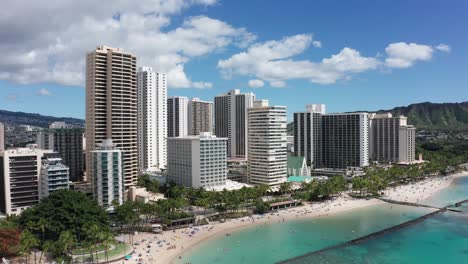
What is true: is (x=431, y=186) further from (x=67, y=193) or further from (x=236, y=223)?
(x=67, y=193)

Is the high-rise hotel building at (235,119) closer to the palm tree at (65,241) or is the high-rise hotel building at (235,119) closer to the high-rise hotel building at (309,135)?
the high-rise hotel building at (309,135)

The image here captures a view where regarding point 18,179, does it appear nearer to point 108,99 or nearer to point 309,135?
point 108,99

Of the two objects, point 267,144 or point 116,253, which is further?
point 267,144

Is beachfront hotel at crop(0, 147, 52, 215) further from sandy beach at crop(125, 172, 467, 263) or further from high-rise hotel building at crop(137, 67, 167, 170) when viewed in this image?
high-rise hotel building at crop(137, 67, 167, 170)

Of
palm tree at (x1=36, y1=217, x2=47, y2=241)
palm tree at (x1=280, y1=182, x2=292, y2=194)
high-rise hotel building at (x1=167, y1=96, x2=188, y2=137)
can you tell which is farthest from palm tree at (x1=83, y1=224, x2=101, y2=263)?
high-rise hotel building at (x1=167, y1=96, x2=188, y2=137)

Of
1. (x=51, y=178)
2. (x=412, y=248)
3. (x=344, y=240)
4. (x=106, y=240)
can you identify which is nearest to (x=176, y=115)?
(x=51, y=178)

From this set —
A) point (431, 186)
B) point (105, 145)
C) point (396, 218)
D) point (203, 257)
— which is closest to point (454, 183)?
point (431, 186)
